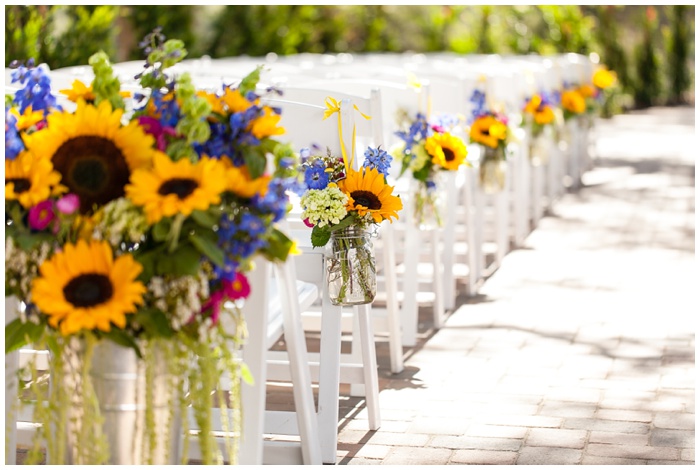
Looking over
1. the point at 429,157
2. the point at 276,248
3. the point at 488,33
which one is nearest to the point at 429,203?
the point at 429,157

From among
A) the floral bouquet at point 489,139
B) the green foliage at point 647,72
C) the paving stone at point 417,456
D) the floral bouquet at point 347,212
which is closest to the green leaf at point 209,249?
the floral bouquet at point 347,212

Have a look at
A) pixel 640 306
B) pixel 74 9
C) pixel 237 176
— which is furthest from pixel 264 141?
pixel 74 9

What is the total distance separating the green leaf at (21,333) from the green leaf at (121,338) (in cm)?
14

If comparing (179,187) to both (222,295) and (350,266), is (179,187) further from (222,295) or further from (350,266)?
(350,266)

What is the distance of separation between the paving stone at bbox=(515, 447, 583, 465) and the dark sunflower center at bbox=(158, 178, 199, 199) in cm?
180

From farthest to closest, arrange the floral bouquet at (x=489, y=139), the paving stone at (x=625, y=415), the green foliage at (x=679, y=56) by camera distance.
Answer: the green foliage at (x=679, y=56) → the floral bouquet at (x=489, y=139) → the paving stone at (x=625, y=415)

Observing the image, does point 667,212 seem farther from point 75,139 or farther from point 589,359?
point 75,139

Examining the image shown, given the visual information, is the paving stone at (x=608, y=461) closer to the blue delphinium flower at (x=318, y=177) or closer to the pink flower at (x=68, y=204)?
the blue delphinium flower at (x=318, y=177)

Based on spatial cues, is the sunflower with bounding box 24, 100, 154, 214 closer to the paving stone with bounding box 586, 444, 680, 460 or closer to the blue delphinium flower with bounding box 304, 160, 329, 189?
the blue delphinium flower with bounding box 304, 160, 329, 189

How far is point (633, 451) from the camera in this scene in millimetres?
3660

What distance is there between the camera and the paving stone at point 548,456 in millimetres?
3561

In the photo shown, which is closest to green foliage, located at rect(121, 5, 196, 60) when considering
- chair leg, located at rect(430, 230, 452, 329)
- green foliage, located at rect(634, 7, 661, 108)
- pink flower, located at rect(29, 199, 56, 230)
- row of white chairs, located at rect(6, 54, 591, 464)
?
row of white chairs, located at rect(6, 54, 591, 464)

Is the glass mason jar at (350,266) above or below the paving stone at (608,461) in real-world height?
above

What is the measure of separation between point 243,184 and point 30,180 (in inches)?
17.6
